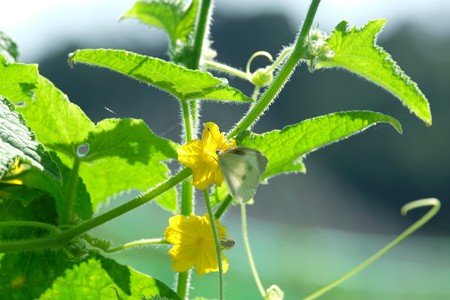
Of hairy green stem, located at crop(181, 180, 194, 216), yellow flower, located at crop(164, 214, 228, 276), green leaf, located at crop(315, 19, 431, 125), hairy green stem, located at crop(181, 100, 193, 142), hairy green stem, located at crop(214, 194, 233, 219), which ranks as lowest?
yellow flower, located at crop(164, 214, 228, 276)

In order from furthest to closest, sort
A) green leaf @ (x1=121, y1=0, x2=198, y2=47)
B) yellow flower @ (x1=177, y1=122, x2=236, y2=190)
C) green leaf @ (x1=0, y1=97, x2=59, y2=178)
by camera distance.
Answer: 1. green leaf @ (x1=121, y1=0, x2=198, y2=47)
2. yellow flower @ (x1=177, y1=122, x2=236, y2=190)
3. green leaf @ (x1=0, y1=97, x2=59, y2=178)

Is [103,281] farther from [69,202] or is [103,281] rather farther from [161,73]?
[161,73]

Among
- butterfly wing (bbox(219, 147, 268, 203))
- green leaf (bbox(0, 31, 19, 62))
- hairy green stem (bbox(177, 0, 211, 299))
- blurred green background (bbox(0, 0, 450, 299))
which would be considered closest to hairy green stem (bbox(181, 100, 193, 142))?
hairy green stem (bbox(177, 0, 211, 299))

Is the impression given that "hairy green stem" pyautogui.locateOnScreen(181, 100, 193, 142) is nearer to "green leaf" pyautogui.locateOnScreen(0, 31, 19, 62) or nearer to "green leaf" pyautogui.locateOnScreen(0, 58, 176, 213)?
"green leaf" pyautogui.locateOnScreen(0, 58, 176, 213)

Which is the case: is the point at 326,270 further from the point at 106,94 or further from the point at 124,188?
the point at 106,94

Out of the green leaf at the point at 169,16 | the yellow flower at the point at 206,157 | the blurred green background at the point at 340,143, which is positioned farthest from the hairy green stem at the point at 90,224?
the blurred green background at the point at 340,143

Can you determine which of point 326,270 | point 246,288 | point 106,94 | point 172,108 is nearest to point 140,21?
point 246,288

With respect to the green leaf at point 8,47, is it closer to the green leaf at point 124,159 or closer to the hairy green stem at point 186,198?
the green leaf at point 124,159

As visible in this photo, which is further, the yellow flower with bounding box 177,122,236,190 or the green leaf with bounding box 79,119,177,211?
the green leaf with bounding box 79,119,177,211
